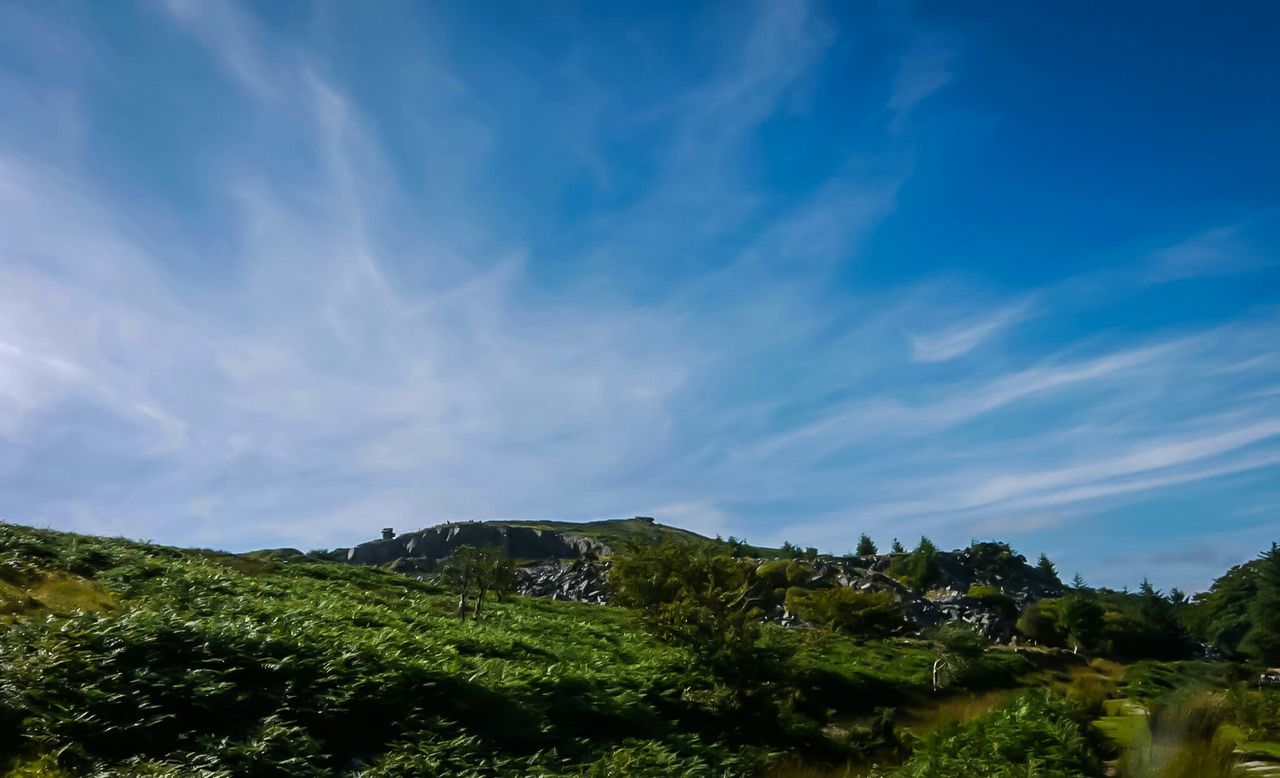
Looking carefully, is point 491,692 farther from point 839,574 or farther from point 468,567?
point 839,574

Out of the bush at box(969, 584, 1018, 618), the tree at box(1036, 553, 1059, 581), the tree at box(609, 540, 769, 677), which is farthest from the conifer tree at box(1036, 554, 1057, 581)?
the tree at box(609, 540, 769, 677)

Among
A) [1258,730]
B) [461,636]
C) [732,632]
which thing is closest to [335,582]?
[461,636]

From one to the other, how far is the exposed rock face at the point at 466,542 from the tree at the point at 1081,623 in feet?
252

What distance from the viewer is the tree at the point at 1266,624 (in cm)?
3638

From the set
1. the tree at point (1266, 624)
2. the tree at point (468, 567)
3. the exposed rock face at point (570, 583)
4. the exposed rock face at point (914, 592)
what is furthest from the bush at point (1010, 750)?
the exposed rock face at point (570, 583)

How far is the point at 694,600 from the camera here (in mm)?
19266

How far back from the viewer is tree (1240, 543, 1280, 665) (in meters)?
36.4

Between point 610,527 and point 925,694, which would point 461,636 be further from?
point 610,527

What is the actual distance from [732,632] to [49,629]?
13660 mm

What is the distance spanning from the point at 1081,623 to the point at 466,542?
105m

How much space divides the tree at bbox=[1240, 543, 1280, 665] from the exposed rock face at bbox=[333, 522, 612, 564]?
8546cm

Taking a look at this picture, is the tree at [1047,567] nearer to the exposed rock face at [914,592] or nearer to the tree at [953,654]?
the exposed rock face at [914,592]

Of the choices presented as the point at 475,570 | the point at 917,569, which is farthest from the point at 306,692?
the point at 917,569

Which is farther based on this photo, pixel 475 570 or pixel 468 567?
pixel 475 570
